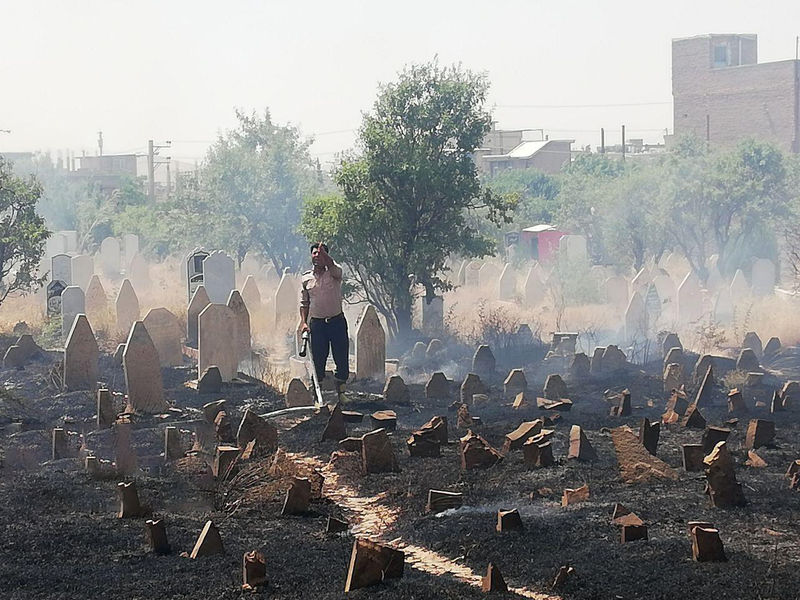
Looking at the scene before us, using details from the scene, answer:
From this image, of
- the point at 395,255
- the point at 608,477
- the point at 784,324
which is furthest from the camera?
the point at 784,324

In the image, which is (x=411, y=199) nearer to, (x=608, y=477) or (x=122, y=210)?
(x=608, y=477)

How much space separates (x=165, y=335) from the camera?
17406 millimetres

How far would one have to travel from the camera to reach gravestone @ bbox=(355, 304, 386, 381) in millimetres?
16016

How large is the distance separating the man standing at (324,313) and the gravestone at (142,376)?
1825mm

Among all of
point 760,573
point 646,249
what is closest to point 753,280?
point 646,249

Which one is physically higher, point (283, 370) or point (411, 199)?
point (411, 199)

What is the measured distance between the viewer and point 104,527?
23.1 feet

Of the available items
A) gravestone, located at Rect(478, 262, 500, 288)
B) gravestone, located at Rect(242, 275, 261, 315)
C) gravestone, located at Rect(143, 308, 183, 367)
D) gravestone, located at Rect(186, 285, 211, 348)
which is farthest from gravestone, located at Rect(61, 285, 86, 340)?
gravestone, located at Rect(478, 262, 500, 288)

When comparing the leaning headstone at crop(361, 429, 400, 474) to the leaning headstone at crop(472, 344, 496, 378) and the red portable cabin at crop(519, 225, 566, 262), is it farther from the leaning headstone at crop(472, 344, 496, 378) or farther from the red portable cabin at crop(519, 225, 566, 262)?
the red portable cabin at crop(519, 225, 566, 262)

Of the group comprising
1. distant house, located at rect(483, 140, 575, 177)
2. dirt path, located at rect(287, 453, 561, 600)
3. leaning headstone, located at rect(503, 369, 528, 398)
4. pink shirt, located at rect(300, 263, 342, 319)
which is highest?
distant house, located at rect(483, 140, 575, 177)

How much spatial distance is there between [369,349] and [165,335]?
3433 millimetres

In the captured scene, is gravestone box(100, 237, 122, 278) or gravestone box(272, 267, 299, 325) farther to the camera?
gravestone box(100, 237, 122, 278)

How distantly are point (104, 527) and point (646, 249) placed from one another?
109 feet

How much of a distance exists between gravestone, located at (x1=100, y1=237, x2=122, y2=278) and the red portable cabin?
1455 centimetres
